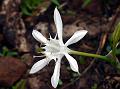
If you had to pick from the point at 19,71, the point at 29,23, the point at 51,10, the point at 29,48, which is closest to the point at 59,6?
the point at 51,10

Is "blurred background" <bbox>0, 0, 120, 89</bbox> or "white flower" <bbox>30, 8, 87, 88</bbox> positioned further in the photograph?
"blurred background" <bbox>0, 0, 120, 89</bbox>

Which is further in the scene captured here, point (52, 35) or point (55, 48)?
point (52, 35)

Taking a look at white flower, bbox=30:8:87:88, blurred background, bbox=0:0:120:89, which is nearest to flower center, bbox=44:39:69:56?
white flower, bbox=30:8:87:88

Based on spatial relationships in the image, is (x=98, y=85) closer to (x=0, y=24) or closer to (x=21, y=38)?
(x=21, y=38)

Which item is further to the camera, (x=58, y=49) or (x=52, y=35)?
(x=52, y=35)

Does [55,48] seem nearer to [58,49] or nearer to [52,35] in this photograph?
[58,49]

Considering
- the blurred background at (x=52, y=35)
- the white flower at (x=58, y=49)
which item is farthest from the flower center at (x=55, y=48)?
the blurred background at (x=52, y=35)

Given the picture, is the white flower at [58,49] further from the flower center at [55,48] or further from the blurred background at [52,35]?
the blurred background at [52,35]

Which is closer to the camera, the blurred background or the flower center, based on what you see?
the flower center

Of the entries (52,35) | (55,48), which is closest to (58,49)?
(55,48)

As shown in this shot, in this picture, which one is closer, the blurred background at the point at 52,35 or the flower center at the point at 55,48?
the flower center at the point at 55,48

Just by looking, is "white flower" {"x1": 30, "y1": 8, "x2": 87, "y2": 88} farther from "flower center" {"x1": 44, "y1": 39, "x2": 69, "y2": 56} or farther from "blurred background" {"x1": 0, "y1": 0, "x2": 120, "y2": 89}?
"blurred background" {"x1": 0, "y1": 0, "x2": 120, "y2": 89}
